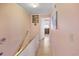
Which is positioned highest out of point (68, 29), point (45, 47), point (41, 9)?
point (41, 9)

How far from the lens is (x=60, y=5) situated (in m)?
1.29

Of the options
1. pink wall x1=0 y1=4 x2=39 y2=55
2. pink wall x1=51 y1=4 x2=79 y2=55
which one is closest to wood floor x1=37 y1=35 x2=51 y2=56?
pink wall x1=51 y1=4 x2=79 y2=55

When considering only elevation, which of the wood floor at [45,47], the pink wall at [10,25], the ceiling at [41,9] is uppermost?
the ceiling at [41,9]

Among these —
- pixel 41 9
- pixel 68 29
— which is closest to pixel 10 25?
pixel 41 9

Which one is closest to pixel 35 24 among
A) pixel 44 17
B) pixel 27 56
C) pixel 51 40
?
pixel 44 17

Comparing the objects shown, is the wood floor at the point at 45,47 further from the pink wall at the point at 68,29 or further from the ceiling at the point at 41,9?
the ceiling at the point at 41,9

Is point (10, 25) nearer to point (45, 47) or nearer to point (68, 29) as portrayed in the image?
point (45, 47)

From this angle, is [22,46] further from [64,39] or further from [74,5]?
[74,5]

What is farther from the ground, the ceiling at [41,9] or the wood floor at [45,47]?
the ceiling at [41,9]

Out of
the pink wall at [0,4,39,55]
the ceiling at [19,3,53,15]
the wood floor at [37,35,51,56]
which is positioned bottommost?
the wood floor at [37,35,51,56]

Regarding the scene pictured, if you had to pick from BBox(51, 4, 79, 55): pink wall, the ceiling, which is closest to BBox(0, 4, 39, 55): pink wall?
the ceiling

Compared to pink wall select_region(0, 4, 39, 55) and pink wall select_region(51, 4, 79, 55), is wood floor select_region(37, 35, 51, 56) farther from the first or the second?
pink wall select_region(0, 4, 39, 55)

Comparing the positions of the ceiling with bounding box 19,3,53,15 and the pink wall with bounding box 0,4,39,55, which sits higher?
the ceiling with bounding box 19,3,53,15

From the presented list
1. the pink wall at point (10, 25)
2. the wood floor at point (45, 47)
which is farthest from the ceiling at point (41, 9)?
the wood floor at point (45, 47)
